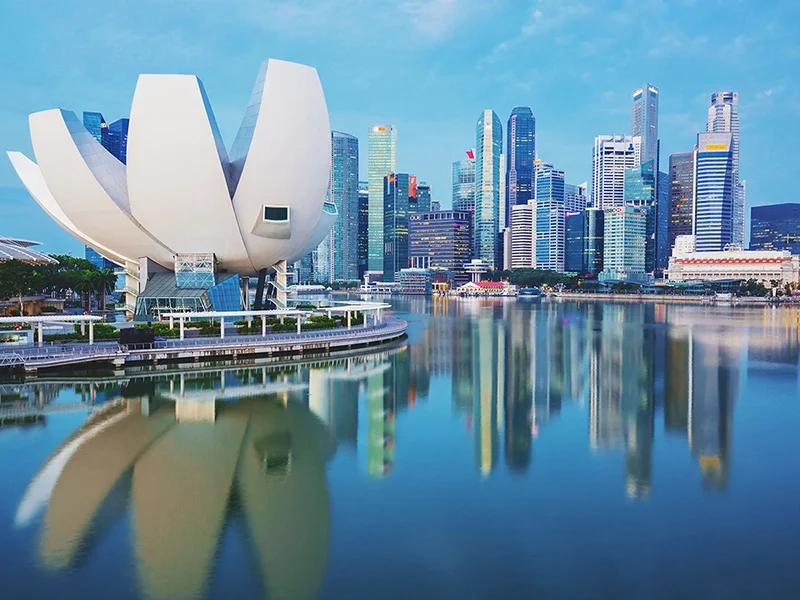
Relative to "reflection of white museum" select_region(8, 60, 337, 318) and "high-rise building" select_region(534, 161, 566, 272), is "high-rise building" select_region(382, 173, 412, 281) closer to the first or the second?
"high-rise building" select_region(534, 161, 566, 272)

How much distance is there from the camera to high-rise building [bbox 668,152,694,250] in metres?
Result: 171

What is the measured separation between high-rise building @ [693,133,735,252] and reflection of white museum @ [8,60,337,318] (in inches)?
5163

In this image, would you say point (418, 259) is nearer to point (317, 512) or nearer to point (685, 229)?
point (685, 229)

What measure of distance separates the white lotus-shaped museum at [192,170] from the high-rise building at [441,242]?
4930 inches

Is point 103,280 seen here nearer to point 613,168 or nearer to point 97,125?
point 97,125

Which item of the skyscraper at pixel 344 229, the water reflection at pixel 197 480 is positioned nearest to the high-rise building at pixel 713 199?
the skyscraper at pixel 344 229

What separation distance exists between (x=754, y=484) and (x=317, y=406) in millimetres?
11344

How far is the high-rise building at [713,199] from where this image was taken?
136 meters

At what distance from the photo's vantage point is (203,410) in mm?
17422

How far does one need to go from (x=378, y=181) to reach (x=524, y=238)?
2096 inches

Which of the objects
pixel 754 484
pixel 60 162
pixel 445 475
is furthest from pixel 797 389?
pixel 60 162

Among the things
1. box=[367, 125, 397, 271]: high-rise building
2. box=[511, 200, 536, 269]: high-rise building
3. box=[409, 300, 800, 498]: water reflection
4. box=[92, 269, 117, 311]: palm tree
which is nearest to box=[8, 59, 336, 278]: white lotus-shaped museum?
box=[92, 269, 117, 311]: palm tree

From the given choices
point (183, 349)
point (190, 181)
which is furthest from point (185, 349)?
point (190, 181)

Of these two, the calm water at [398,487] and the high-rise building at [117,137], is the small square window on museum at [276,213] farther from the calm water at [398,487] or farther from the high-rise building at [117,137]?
the high-rise building at [117,137]
